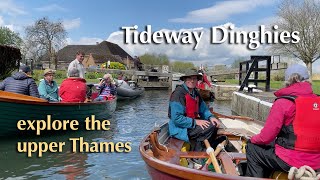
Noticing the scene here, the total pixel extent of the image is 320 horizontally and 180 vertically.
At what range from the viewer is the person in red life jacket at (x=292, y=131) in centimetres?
372

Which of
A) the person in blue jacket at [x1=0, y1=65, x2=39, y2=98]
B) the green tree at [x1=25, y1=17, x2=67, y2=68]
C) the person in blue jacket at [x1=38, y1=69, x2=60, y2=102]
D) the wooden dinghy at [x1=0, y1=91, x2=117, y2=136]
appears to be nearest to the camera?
the wooden dinghy at [x1=0, y1=91, x2=117, y2=136]

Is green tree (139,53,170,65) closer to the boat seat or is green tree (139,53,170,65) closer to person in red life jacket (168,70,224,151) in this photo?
person in red life jacket (168,70,224,151)

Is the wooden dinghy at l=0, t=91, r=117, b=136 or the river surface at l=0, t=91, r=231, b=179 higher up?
the wooden dinghy at l=0, t=91, r=117, b=136

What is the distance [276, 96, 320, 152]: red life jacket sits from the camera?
3699 mm

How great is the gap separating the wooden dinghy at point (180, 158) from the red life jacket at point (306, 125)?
697 mm

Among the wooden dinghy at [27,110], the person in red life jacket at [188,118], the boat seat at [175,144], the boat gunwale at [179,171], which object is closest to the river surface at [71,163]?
the wooden dinghy at [27,110]

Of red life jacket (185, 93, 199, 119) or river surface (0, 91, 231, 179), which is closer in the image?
red life jacket (185, 93, 199, 119)

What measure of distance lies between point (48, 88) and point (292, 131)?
7463mm

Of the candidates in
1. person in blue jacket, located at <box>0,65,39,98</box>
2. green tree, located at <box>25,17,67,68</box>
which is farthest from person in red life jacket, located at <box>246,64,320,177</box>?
green tree, located at <box>25,17,67,68</box>

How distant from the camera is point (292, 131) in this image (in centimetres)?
377

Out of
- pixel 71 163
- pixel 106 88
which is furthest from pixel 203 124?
pixel 106 88

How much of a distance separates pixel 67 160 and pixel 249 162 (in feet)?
14.7

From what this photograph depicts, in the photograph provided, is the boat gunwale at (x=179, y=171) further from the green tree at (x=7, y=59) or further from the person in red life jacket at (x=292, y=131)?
the green tree at (x=7, y=59)

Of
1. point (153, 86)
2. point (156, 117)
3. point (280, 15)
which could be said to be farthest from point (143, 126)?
point (280, 15)
